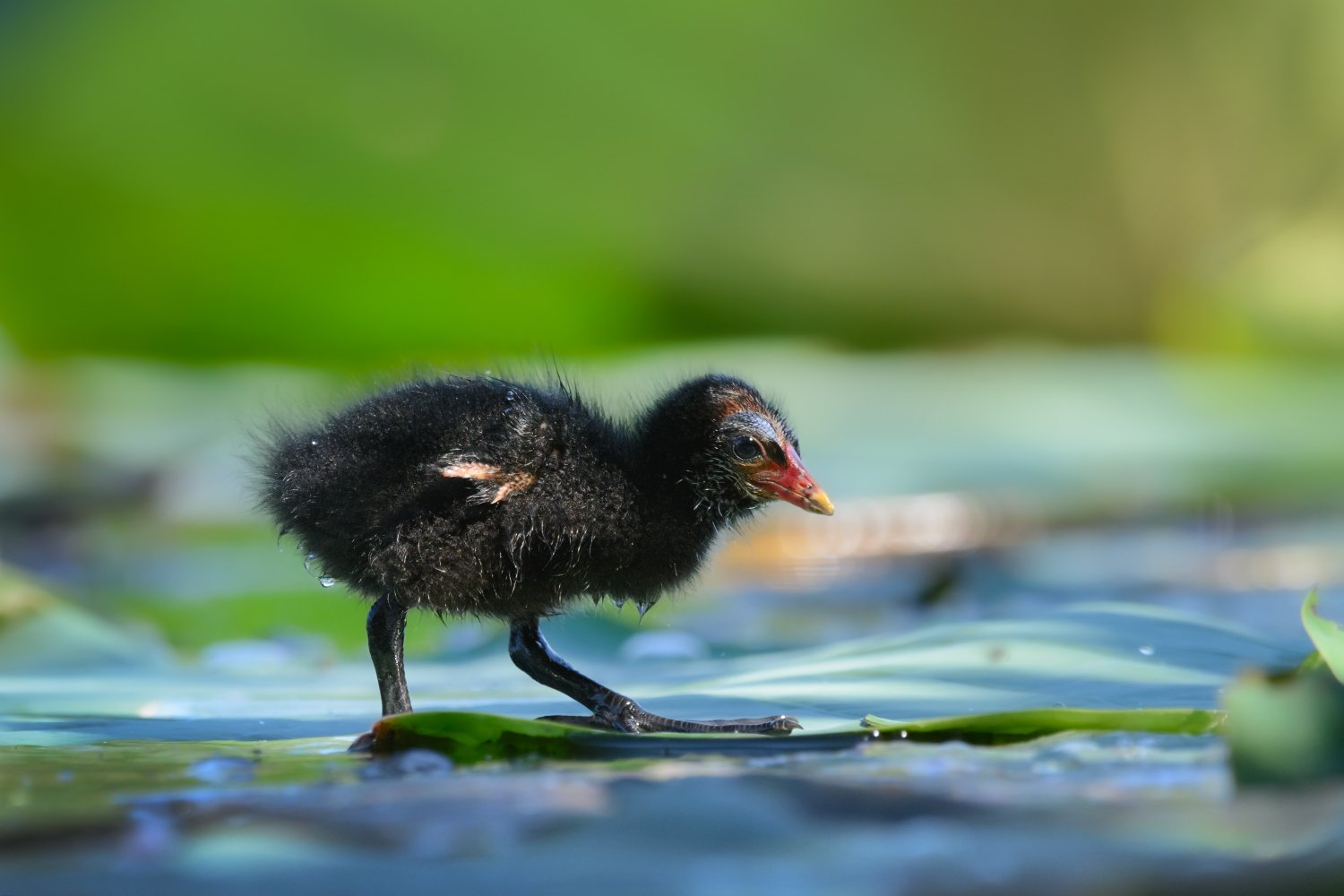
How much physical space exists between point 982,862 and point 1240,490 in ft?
14.4

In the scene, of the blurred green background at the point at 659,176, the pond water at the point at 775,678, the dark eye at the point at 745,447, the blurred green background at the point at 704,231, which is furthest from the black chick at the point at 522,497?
the blurred green background at the point at 659,176

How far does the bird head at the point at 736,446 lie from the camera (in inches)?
107

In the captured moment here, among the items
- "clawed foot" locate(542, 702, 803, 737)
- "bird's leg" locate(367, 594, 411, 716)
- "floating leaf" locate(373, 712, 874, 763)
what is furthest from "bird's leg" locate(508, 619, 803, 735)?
"bird's leg" locate(367, 594, 411, 716)

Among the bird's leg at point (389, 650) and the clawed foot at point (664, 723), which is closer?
the clawed foot at point (664, 723)

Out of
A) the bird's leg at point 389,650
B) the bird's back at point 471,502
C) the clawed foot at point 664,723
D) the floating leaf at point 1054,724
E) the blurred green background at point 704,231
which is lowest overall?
the floating leaf at point 1054,724

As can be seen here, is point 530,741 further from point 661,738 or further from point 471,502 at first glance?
point 471,502

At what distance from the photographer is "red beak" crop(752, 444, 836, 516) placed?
2.74 meters

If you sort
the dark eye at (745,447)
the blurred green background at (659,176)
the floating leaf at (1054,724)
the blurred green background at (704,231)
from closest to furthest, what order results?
the floating leaf at (1054,724)
the dark eye at (745,447)
the blurred green background at (704,231)
the blurred green background at (659,176)

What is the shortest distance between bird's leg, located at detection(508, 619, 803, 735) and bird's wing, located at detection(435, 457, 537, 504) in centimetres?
29

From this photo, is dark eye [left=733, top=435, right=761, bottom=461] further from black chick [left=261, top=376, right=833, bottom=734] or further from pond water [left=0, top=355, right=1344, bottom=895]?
pond water [left=0, top=355, right=1344, bottom=895]

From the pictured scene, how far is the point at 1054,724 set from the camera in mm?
1993

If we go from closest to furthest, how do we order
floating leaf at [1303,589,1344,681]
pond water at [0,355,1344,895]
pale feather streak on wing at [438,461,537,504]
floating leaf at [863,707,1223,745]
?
pond water at [0,355,1344,895], floating leaf at [1303,589,1344,681], floating leaf at [863,707,1223,745], pale feather streak on wing at [438,461,537,504]

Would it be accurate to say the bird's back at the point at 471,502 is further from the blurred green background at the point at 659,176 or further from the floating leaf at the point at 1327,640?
the blurred green background at the point at 659,176

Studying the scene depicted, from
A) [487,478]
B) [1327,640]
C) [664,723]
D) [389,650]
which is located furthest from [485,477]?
[1327,640]
